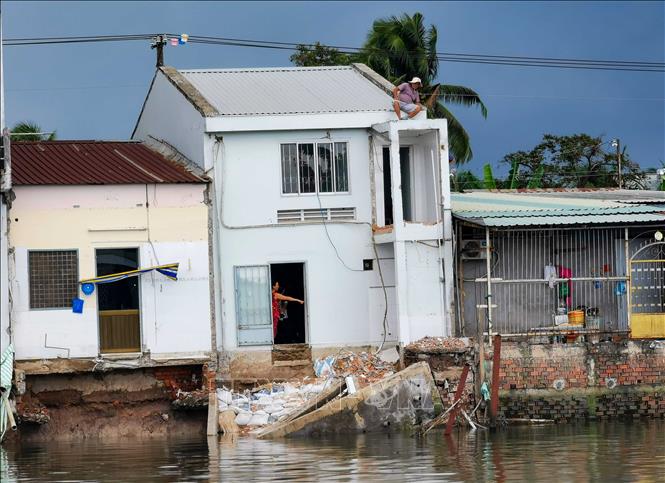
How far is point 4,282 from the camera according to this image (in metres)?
31.8

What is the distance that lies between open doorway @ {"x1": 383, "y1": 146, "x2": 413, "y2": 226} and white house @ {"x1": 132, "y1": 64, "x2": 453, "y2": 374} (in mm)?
34

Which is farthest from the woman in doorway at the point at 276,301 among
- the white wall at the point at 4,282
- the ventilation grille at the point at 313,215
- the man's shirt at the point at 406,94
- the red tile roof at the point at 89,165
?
the white wall at the point at 4,282

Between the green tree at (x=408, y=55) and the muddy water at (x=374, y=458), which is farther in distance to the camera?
the green tree at (x=408, y=55)

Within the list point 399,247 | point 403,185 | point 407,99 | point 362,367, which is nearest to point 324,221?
point 399,247

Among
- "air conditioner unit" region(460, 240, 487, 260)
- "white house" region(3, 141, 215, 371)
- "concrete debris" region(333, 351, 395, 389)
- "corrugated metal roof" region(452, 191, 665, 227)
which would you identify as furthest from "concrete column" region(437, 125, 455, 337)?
"white house" region(3, 141, 215, 371)

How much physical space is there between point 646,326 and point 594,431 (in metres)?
3.76

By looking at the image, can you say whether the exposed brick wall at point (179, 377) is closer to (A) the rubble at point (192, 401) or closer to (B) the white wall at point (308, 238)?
(A) the rubble at point (192, 401)

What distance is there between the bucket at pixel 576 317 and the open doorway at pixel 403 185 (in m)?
4.50

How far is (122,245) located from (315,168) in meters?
4.91

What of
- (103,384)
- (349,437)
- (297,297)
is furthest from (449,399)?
(103,384)

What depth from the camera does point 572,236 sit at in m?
34.8

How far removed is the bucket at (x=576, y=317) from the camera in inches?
1336

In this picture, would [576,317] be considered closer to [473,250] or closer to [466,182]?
[473,250]

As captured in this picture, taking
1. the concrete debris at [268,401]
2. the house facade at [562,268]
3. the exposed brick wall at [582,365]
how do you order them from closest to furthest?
the concrete debris at [268,401] < the exposed brick wall at [582,365] < the house facade at [562,268]
